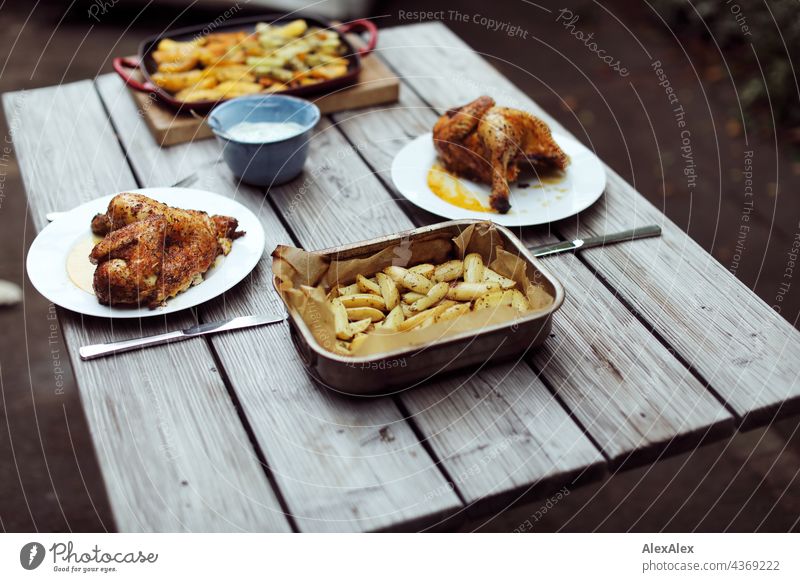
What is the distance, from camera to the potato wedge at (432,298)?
3.88ft

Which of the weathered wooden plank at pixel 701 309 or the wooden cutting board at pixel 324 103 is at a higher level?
the weathered wooden plank at pixel 701 309

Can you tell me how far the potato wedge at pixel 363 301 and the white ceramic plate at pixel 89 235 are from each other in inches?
9.0

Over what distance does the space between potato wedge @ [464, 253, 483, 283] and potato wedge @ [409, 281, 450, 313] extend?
4 cm

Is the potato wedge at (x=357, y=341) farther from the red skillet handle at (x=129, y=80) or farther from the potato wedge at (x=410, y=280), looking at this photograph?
the red skillet handle at (x=129, y=80)

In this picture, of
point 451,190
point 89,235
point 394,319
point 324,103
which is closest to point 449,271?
point 394,319

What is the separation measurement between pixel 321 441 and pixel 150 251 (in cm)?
44

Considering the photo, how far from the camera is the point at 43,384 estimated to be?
2.29 meters

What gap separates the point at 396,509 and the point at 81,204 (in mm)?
979

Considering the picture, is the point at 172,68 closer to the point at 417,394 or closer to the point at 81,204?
the point at 81,204

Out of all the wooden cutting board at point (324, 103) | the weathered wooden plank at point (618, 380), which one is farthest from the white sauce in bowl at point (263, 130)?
the weathered wooden plank at point (618, 380)

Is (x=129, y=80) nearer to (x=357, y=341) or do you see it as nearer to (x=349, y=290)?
(x=349, y=290)

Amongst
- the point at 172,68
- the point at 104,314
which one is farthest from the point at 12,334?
the point at 104,314

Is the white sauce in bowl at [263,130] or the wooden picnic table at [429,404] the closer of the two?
the wooden picnic table at [429,404]

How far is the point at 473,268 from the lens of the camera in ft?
4.01
